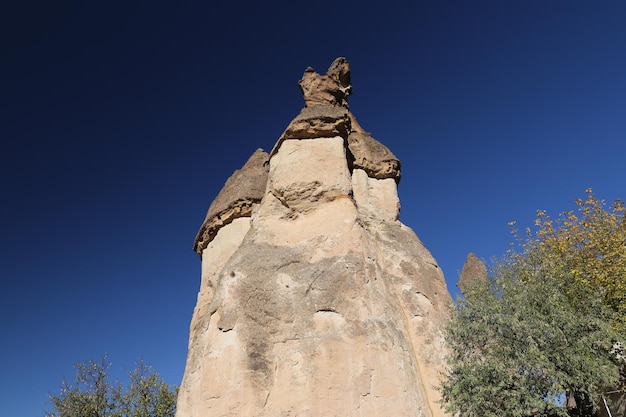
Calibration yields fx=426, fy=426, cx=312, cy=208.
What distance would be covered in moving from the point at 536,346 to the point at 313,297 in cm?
664

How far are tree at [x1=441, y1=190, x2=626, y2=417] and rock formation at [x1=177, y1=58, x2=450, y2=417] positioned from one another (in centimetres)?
83

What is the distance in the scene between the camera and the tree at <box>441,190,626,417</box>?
11.9m

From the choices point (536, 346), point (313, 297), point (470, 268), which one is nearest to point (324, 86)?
point (313, 297)

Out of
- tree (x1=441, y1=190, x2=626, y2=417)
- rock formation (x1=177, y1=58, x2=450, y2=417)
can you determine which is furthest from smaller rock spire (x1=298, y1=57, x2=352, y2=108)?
tree (x1=441, y1=190, x2=626, y2=417)

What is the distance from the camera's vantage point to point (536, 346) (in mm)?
12375

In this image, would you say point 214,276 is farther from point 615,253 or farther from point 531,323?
point 615,253

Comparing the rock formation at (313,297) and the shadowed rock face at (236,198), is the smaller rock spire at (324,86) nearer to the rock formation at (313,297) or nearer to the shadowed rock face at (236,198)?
the rock formation at (313,297)

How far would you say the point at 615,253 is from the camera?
16.4 m

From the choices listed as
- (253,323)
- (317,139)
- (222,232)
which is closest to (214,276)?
(222,232)

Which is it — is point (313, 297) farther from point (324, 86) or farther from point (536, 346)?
point (324, 86)

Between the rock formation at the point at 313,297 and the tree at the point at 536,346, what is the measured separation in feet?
2.73

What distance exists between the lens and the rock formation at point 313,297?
10.8 meters

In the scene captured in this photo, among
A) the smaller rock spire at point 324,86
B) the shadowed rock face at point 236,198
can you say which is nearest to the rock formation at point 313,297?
the shadowed rock face at point 236,198

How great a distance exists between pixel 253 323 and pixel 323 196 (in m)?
5.14
